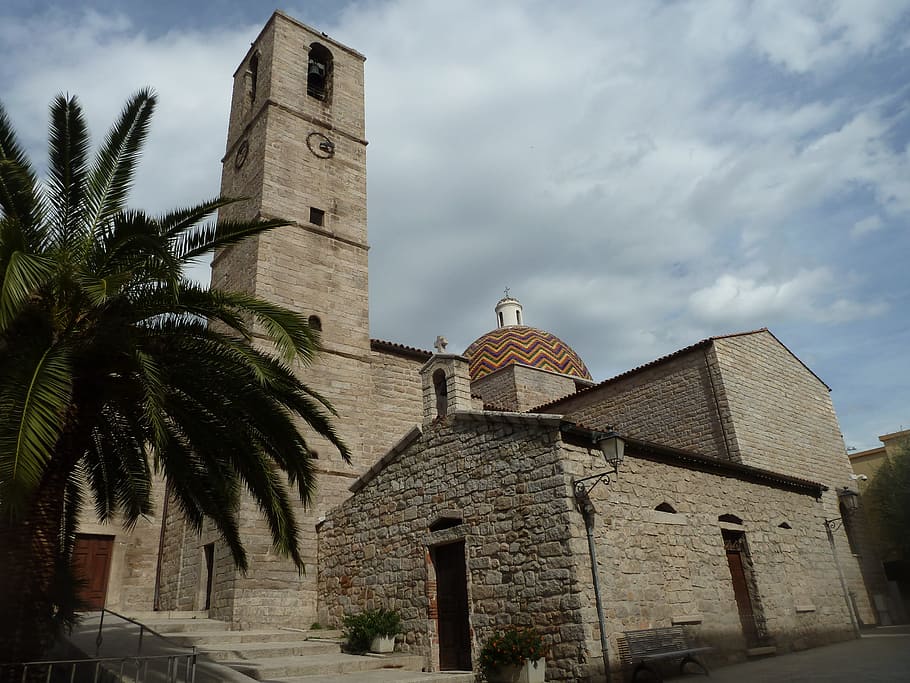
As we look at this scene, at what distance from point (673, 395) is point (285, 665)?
1135 cm

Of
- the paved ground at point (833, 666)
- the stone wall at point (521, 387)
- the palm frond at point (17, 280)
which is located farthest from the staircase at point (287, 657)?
the stone wall at point (521, 387)

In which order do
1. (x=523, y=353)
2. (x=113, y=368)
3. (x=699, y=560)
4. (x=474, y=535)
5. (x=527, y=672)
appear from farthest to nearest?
(x=523, y=353) < (x=699, y=560) < (x=474, y=535) < (x=527, y=672) < (x=113, y=368)

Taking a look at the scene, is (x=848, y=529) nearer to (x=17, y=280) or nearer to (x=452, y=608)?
(x=452, y=608)

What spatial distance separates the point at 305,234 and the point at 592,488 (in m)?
9.63

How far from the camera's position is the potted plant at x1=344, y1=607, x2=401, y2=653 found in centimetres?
978

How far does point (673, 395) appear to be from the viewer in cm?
1641

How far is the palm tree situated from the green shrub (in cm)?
285

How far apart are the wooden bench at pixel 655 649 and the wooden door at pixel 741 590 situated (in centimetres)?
214

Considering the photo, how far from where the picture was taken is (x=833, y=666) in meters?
9.04

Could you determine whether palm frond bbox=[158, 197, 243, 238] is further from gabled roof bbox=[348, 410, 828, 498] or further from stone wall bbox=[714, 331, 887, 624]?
stone wall bbox=[714, 331, 887, 624]

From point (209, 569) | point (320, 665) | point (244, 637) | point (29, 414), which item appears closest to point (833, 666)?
point (320, 665)

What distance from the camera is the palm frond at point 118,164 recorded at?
6.74 m

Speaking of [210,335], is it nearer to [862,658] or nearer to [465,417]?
[465,417]

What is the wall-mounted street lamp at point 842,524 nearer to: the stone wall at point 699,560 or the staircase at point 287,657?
the stone wall at point 699,560
